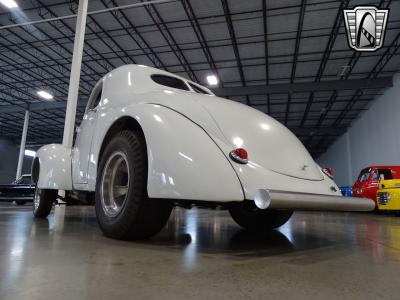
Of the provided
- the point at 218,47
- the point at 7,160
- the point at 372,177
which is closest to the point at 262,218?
the point at 372,177

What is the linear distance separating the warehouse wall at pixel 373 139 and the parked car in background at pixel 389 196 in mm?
8311

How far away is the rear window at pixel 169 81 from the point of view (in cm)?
362

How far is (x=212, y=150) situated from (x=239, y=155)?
19 cm

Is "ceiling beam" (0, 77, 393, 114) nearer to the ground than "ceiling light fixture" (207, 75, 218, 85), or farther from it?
nearer to the ground

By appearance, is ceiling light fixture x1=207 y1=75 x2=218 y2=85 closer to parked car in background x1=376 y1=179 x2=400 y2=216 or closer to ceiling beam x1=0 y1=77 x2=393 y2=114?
ceiling beam x1=0 y1=77 x2=393 y2=114

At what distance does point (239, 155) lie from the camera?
7.63ft

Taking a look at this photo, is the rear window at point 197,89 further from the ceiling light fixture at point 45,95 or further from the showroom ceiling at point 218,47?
the ceiling light fixture at point 45,95

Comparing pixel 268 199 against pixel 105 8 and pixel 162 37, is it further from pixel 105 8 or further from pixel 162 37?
pixel 162 37

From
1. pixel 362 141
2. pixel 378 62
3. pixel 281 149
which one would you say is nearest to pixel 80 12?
pixel 281 149

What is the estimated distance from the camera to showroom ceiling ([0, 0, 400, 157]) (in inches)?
485

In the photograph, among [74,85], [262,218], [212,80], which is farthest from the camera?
[212,80]

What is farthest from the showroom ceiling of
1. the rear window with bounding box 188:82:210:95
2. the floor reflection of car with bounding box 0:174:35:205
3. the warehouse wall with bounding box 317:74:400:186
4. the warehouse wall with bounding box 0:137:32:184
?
the warehouse wall with bounding box 0:137:32:184

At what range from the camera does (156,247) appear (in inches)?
94.3

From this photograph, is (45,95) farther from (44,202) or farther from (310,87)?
(44,202)
